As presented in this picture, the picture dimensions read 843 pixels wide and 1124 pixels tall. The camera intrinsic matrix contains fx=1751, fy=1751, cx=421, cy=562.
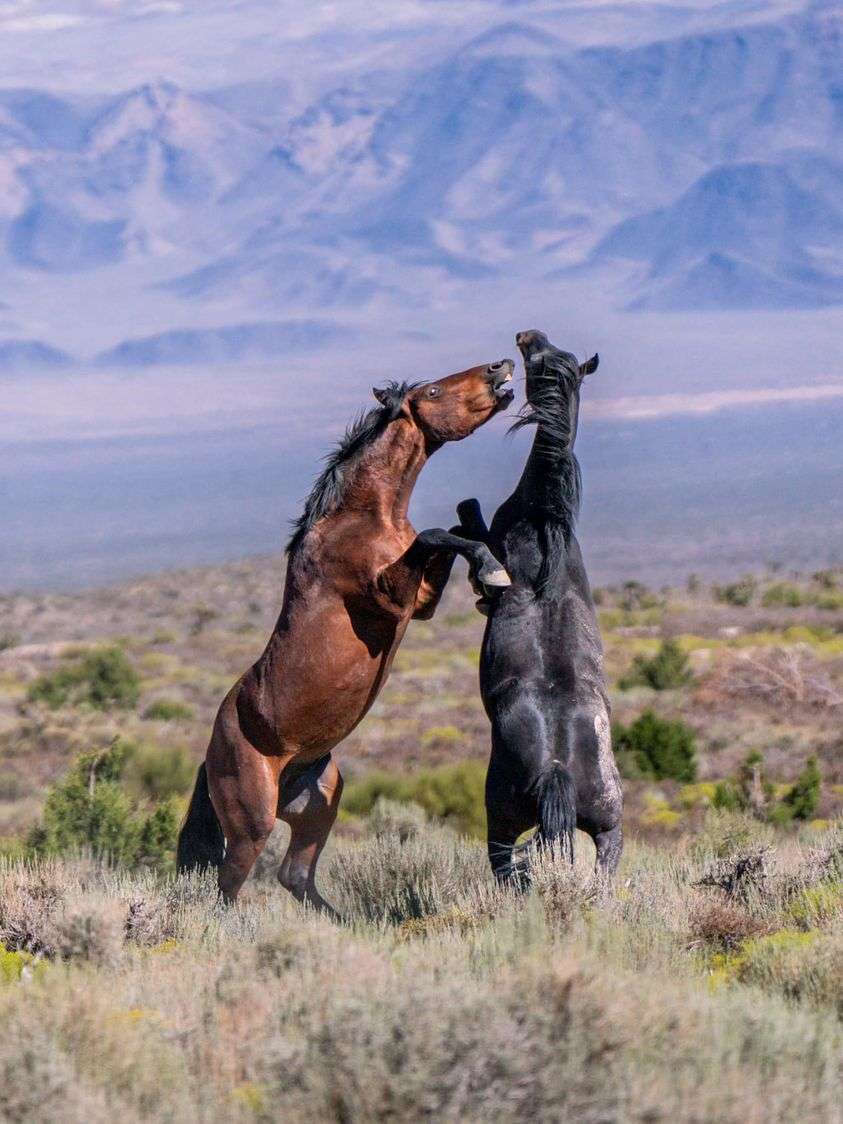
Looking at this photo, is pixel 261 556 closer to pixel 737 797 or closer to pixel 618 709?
pixel 618 709

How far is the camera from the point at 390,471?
27.9 ft

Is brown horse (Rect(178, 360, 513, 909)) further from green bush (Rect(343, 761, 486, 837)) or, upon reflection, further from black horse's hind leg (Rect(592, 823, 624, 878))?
green bush (Rect(343, 761, 486, 837))

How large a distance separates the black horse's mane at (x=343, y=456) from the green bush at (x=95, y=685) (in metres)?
26.4

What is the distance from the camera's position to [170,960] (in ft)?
23.0

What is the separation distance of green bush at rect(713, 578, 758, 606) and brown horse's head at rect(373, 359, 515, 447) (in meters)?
47.6

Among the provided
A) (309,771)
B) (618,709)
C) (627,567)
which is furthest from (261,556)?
(309,771)

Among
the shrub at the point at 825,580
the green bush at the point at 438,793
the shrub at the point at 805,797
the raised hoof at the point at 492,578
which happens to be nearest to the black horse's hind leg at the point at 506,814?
the raised hoof at the point at 492,578

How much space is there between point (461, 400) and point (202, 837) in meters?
2.65

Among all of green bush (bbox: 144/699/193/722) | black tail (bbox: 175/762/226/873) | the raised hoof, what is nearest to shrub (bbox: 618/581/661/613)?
green bush (bbox: 144/699/193/722)

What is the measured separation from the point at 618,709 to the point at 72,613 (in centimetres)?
4495

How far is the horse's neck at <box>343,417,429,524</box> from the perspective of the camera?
27.9 feet

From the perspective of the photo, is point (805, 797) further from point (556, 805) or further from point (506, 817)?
point (556, 805)

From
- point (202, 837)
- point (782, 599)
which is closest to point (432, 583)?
point (202, 837)

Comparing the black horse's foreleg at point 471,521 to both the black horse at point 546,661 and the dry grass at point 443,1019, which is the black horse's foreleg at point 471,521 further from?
the dry grass at point 443,1019
